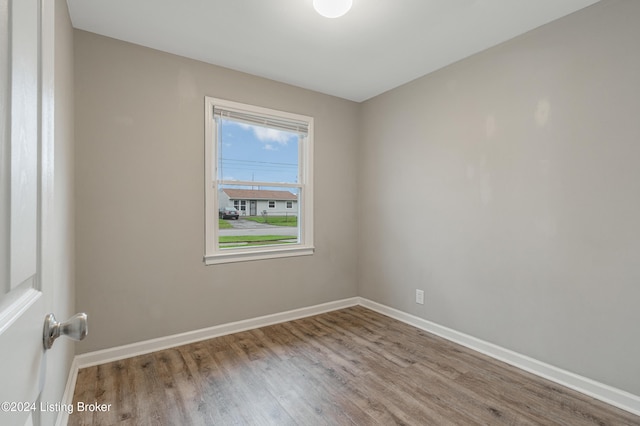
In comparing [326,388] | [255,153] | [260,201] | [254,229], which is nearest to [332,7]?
[255,153]

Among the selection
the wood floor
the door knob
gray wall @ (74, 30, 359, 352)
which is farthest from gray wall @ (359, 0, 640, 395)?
the door knob

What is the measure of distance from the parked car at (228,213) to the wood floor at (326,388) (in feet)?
3.81

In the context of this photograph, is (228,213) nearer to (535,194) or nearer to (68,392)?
(68,392)

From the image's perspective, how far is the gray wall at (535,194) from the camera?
1.92 metres

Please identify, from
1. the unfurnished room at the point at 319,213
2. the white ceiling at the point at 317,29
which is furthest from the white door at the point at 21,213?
the white ceiling at the point at 317,29

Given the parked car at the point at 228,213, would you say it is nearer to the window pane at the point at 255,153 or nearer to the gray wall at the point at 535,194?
the window pane at the point at 255,153

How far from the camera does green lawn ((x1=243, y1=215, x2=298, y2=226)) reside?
325 centimetres

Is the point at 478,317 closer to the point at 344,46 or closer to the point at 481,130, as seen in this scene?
the point at 481,130

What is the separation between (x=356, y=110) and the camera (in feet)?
12.7

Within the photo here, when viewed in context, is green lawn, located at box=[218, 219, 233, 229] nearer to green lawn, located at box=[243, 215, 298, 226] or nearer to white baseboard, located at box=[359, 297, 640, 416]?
green lawn, located at box=[243, 215, 298, 226]

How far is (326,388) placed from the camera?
6.80 feet

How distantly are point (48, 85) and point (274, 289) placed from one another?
2784 mm

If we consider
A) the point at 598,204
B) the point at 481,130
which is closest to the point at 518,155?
the point at 481,130

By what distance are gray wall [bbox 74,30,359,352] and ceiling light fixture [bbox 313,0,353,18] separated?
131cm
